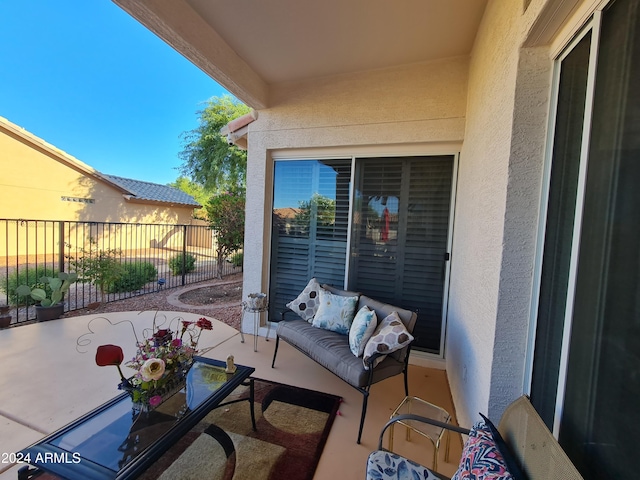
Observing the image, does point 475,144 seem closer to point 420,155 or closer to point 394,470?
point 420,155

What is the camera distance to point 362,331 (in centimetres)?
229

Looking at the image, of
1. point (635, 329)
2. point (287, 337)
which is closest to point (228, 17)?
point (287, 337)

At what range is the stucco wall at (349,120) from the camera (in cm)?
284

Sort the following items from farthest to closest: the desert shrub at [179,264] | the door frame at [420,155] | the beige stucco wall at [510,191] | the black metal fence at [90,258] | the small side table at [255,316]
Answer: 1. the desert shrub at [179,264]
2. the black metal fence at [90,258]
3. the small side table at [255,316]
4. the door frame at [420,155]
5. the beige stucco wall at [510,191]

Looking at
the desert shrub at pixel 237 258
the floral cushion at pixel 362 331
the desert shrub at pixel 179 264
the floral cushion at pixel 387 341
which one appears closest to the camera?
the floral cushion at pixel 387 341

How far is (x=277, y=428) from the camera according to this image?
6.47 ft

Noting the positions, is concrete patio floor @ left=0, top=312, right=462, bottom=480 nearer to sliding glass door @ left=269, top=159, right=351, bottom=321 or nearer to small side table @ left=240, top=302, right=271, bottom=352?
small side table @ left=240, top=302, right=271, bottom=352

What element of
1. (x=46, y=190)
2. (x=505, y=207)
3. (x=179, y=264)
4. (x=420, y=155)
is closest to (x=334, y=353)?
(x=505, y=207)

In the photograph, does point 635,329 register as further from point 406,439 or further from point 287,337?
point 287,337

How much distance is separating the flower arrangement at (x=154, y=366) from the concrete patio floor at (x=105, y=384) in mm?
897

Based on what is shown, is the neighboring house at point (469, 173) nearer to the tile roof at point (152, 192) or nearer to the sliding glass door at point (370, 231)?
the sliding glass door at point (370, 231)

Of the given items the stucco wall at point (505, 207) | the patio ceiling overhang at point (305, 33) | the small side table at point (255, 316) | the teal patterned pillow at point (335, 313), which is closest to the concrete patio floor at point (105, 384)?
the small side table at point (255, 316)

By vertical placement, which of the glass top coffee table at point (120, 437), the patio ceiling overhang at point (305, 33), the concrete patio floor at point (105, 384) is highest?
the patio ceiling overhang at point (305, 33)

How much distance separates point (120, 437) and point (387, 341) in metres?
1.67
